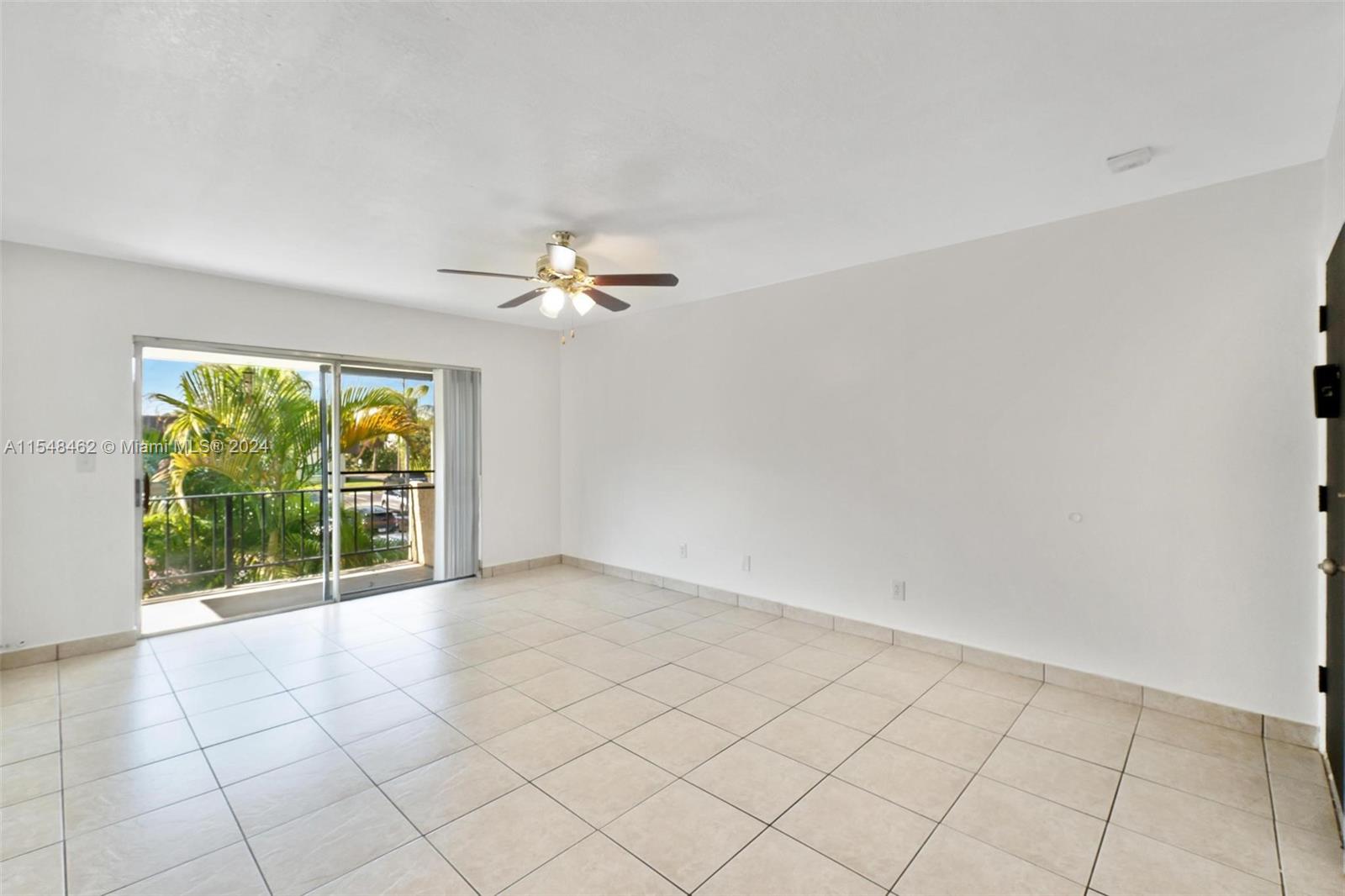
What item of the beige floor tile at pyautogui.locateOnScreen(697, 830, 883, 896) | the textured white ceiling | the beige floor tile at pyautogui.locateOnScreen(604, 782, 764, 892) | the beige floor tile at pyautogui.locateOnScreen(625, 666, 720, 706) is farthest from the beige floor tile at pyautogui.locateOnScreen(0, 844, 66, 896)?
the textured white ceiling

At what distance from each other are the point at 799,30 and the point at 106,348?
4.85 m

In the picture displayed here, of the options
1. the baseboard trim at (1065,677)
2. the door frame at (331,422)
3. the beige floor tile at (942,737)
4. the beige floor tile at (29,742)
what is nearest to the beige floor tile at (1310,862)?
the baseboard trim at (1065,677)

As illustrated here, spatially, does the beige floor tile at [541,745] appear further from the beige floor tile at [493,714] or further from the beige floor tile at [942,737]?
the beige floor tile at [942,737]

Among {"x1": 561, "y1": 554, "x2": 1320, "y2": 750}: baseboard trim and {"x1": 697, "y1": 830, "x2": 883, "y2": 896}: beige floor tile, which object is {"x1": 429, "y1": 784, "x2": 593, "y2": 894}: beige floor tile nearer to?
{"x1": 697, "y1": 830, "x2": 883, "y2": 896}: beige floor tile

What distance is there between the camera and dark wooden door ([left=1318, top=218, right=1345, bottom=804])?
2.12 m

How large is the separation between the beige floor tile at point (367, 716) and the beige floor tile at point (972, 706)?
9.02 feet

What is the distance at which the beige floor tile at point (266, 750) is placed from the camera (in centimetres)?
252

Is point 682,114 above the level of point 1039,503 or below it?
above

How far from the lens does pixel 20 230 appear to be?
3.40 m

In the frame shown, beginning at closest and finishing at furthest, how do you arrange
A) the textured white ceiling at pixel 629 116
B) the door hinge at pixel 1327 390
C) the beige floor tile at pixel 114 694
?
the textured white ceiling at pixel 629 116
the door hinge at pixel 1327 390
the beige floor tile at pixel 114 694

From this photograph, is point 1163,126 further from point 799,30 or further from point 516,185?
point 516,185

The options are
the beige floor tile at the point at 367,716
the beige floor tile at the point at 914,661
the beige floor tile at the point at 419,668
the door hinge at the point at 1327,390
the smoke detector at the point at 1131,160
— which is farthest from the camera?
the beige floor tile at the point at 914,661

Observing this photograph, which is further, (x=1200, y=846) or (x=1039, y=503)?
(x=1039, y=503)

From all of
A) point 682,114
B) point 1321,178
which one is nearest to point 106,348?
point 682,114
